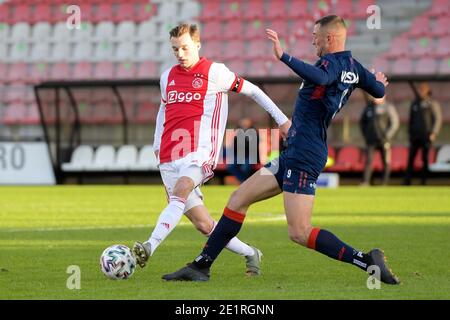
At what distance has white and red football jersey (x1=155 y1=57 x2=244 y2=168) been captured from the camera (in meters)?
8.59

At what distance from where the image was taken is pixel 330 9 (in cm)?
2792

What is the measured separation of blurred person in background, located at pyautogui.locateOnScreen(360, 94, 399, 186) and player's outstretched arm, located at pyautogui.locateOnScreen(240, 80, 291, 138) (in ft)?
50.3

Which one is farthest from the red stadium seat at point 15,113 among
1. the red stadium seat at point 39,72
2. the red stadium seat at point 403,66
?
the red stadium seat at point 403,66

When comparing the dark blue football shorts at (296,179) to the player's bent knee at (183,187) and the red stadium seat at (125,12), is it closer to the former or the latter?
the player's bent knee at (183,187)

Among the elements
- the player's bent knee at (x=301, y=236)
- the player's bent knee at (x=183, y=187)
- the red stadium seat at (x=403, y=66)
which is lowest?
the player's bent knee at (x=301, y=236)

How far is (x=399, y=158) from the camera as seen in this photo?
25.4m

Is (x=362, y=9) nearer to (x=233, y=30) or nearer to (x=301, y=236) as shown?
(x=233, y=30)

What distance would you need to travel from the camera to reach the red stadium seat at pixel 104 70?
29.2 metres

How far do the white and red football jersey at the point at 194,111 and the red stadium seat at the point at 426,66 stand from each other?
60.9 feet

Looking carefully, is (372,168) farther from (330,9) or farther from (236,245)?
(236,245)

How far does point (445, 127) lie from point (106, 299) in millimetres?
19302

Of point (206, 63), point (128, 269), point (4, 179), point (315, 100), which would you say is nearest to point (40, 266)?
point (128, 269)

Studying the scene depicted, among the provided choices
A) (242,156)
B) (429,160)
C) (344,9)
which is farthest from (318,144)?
(344,9)

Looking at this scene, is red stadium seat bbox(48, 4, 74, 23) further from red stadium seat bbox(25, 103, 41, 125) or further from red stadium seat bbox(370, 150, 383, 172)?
red stadium seat bbox(370, 150, 383, 172)
